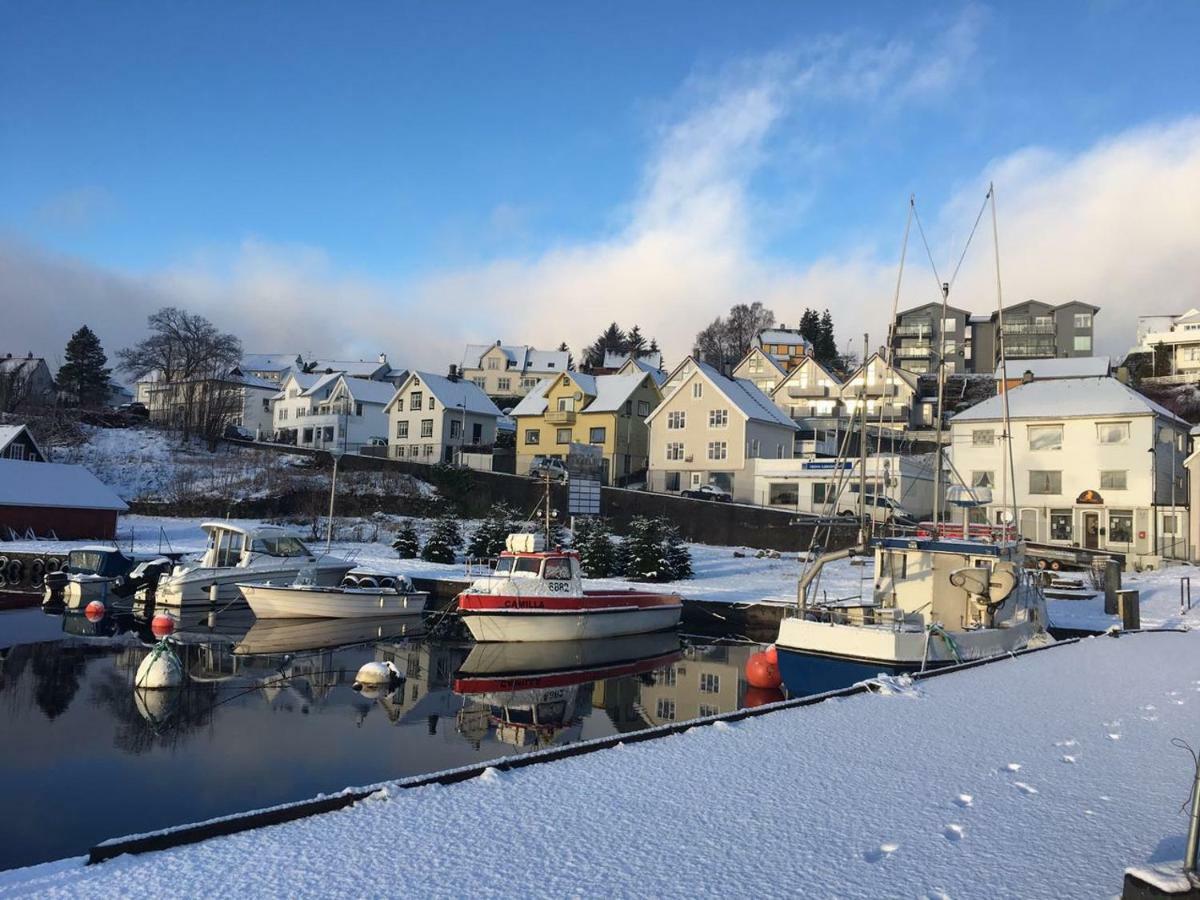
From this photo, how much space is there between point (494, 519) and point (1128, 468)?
30150 mm

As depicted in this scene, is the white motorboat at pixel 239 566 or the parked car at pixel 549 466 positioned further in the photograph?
the parked car at pixel 549 466

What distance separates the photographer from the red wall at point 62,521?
4281 centimetres

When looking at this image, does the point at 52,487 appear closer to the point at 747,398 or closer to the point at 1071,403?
the point at 747,398

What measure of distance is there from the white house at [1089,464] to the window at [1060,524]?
5 centimetres

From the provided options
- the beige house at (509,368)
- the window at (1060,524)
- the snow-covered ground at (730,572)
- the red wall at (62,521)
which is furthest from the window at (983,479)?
the beige house at (509,368)

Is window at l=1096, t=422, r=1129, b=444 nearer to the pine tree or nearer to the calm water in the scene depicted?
the pine tree

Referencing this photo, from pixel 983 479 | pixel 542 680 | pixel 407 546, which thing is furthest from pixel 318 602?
pixel 983 479

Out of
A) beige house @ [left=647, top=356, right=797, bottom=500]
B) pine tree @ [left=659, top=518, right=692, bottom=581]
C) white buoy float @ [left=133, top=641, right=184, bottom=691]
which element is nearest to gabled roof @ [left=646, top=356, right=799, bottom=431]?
beige house @ [left=647, top=356, right=797, bottom=500]

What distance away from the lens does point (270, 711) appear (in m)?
16.0

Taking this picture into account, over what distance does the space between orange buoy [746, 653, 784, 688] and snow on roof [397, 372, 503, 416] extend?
5265 cm

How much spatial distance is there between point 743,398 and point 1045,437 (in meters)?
19.4

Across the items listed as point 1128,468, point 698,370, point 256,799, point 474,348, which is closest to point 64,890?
point 256,799

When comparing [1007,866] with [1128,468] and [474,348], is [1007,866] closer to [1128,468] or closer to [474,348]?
[1128,468]

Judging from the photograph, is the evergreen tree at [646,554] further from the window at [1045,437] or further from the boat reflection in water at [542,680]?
the window at [1045,437]
